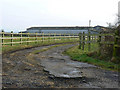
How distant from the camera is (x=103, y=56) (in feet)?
29.8

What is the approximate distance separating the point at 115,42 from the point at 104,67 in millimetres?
1719

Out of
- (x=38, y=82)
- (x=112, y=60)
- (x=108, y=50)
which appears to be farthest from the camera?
(x=108, y=50)

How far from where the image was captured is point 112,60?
8125 mm

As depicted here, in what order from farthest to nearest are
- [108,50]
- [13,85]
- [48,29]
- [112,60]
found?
[48,29] → [108,50] → [112,60] → [13,85]

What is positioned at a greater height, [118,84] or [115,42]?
[115,42]

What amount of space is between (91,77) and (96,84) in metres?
0.77

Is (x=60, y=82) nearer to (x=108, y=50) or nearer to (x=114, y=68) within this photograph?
(x=114, y=68)

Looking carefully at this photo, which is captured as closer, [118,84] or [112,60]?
[118,84]

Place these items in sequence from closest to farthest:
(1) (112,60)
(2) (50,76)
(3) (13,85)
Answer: (3) (13,85) < (2) (50,76) < (1) (112,60)

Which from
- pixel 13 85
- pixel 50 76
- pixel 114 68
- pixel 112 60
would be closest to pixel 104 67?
pixel 114 68

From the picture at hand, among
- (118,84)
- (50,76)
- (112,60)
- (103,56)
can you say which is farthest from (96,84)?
(103,56)

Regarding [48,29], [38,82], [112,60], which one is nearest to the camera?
[38,82]

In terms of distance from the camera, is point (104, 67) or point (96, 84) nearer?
point (96, 84)

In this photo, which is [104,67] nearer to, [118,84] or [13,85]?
[118,84]
